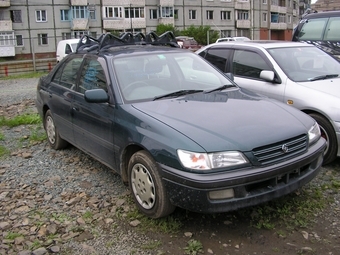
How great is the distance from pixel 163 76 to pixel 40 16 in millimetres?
43215

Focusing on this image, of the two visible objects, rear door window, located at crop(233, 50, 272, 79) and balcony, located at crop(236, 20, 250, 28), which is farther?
balcony, located at crop(236, 20, 250, 28)

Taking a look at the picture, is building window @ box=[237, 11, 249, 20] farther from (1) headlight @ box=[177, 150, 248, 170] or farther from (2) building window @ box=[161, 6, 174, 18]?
(1) headlight @ box=[177, 150, 248, 170]

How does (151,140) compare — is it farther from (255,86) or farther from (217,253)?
(255,86)

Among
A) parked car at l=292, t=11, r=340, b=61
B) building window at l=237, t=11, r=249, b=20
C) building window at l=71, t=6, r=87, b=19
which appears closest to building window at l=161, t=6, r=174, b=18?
building window at l=71, t=6, r=87, b=19

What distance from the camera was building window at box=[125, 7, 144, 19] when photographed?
47.9 m

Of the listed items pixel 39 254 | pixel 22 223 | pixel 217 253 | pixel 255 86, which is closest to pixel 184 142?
pixel 217 253

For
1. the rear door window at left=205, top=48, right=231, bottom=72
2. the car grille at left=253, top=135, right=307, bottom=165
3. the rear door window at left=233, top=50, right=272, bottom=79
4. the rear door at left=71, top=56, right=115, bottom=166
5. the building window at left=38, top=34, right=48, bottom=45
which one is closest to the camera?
the car grille at left=253, top=135, right=307, bottom=165

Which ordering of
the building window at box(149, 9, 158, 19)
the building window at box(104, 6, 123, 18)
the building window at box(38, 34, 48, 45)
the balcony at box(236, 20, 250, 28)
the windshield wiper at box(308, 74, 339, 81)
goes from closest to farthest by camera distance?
the windshield wiper at box(308, 74, 339, 81)
the building window at box(38, 34, 48, 45)
the building window at box(104, 6, 123, 18)
the building window at box(149, 9, 158, 19)
the balcony at box(236, 20, 250, 28)

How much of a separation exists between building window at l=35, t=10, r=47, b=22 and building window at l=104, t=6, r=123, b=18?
6.93 metres

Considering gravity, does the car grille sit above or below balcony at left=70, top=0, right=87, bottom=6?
below

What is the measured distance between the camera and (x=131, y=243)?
11.4 feet

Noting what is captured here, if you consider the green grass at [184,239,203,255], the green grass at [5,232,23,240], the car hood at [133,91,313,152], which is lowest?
the green grass at [5,232,23,240]

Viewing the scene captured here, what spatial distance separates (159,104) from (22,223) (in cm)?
179

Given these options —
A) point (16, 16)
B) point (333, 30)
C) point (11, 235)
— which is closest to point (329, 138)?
point (11, 235)
